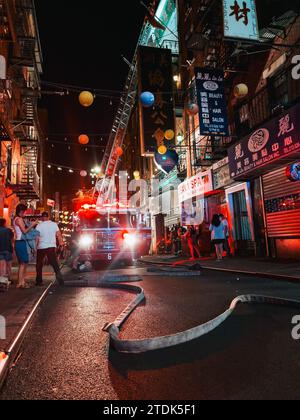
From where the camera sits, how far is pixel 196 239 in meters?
17.2

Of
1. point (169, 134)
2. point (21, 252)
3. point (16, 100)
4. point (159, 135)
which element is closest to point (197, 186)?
point (169, 134)

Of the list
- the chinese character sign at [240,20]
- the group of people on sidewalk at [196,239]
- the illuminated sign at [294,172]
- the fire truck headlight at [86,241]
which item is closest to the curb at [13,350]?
the fire truck headlight at [86,241]

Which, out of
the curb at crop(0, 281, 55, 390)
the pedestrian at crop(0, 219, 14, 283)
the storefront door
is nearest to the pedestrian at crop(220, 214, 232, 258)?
the storefront door

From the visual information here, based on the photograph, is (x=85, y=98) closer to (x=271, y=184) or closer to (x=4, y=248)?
(x=4, y=248)

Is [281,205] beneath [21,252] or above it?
above

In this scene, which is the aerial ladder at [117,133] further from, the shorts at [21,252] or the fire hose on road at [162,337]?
the fire hose on road at [162,337]

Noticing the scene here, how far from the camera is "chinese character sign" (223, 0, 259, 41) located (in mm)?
11516

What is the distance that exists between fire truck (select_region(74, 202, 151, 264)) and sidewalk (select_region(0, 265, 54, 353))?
13.3 feet

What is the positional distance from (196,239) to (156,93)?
835cm

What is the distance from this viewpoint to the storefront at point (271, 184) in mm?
11225

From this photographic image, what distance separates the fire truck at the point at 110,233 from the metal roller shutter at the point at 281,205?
503 cm

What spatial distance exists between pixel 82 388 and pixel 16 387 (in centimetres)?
54

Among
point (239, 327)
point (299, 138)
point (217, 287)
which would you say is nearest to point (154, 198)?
point (299, 138)

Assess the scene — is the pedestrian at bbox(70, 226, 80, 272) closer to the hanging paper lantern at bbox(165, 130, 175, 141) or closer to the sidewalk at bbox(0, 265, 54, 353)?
the sidewalk at bbox(0, 265, 54, 353)
